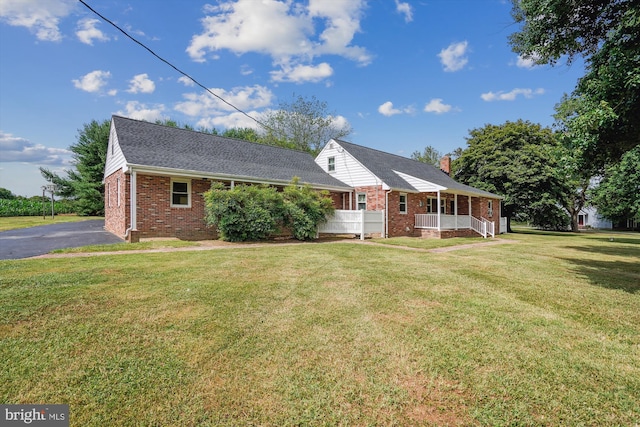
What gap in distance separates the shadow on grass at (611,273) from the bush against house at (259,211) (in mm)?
9567

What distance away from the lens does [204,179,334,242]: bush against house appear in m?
11.9

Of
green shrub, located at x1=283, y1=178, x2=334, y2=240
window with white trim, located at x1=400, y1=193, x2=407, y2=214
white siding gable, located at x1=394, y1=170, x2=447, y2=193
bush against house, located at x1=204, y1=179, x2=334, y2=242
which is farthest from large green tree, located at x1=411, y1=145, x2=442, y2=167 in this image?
bush against house, located at x1=204, y1=179, x2=334, y2=242

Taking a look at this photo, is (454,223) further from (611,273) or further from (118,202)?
(118,202)

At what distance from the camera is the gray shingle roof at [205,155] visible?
1287cm

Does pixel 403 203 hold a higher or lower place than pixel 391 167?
lower

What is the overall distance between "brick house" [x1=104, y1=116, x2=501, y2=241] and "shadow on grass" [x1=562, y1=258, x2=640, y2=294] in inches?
321

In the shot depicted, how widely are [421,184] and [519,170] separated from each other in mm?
13849

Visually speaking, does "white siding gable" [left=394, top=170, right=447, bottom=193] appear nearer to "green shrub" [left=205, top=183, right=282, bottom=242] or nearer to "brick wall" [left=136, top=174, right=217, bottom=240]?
"green shrub" [left=205, top=183, right=282, bottom=242]

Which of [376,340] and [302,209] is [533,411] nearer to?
[376,340]

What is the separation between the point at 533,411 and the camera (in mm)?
2416

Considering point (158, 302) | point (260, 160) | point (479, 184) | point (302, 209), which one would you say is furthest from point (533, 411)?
point (479, 184)

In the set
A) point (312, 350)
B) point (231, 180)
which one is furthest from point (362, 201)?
point (312, 350)

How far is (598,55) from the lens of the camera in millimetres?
6527

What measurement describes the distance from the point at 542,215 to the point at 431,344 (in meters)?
29.7
